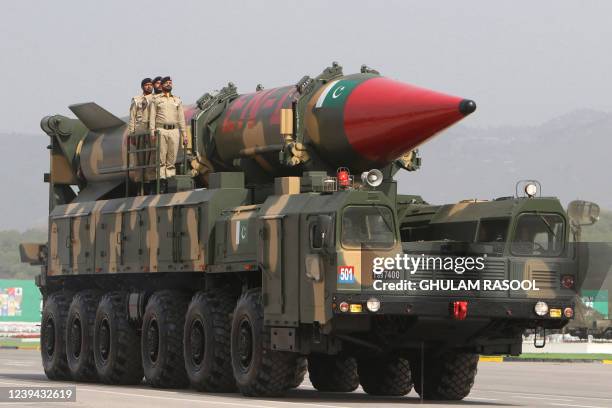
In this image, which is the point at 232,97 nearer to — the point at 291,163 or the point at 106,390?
the point at 291,163

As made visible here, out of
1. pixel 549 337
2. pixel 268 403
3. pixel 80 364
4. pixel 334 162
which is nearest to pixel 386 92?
pixel 334 162

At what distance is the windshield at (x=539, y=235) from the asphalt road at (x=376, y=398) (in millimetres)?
2086

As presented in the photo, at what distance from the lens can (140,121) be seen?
2727 cm

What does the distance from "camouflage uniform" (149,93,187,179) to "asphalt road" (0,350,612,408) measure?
3.68m

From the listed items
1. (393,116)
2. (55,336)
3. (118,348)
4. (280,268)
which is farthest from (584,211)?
(280,268)

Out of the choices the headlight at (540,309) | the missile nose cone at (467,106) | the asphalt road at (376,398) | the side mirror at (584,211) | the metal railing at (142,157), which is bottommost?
the asphalt road at (376,398)

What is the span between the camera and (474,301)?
2123cm

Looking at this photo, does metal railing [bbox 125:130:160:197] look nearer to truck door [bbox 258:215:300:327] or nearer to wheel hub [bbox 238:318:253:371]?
wheel hub [bbox 238:318:253:371]

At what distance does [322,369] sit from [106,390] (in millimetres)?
3680

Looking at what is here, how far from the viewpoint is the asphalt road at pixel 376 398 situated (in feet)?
68.0

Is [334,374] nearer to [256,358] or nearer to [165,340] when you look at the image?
[165,340]

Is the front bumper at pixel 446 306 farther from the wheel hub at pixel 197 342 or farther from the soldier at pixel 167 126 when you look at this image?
the soldier at pixel 167 126

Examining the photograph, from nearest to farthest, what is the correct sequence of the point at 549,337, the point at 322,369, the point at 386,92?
1. the point at 386,92
2. the point at 322,369
3. the point at 549,337

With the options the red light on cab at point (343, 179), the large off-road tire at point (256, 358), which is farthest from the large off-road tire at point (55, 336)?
the red light on cab at point (343, 179)
